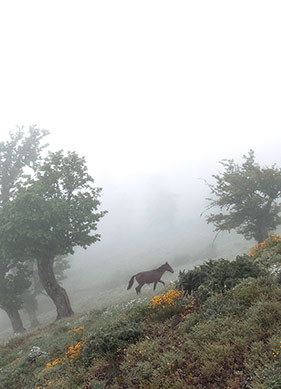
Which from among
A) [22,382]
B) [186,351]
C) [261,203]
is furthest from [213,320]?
[261,203]

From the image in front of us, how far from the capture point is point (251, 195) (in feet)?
86.6

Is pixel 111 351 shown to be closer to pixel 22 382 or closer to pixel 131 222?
pixel 22 382

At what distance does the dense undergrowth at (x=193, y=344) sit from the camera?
471cm

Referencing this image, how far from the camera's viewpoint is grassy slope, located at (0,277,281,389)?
184 inches

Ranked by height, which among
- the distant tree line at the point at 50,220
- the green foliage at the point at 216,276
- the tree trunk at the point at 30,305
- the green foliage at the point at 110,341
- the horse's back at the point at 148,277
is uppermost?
the distant tree line at the point at 50,220

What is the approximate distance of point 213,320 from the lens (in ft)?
21.2

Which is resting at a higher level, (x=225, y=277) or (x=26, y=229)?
(x=26, y=229)

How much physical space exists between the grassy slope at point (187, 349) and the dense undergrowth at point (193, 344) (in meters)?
0.02

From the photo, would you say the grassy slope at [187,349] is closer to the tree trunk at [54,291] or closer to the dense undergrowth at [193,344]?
the dense undergrowth at [193,344]

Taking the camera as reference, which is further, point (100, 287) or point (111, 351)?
point (100, 287)

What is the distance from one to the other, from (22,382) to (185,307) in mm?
6072

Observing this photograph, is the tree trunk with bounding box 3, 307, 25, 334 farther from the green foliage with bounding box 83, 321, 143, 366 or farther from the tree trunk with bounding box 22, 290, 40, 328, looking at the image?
the green foliage with bounding box 83, 321, 143, 366

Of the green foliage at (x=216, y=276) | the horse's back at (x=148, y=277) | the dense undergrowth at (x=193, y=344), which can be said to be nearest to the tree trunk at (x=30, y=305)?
the horse's back at (x=148, y=277)

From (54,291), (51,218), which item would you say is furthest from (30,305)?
(51,218)
